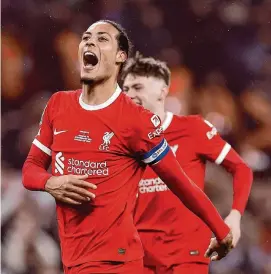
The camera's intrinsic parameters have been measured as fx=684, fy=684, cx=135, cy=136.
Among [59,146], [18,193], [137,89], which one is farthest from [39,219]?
[59,146]

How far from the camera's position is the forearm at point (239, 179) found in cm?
360

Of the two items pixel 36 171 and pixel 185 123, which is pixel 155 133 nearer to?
pixel 36 171

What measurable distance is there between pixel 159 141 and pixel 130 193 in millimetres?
236

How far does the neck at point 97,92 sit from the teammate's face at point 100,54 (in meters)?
0.03

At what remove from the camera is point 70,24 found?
625cm

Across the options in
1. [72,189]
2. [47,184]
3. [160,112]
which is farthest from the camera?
[160,112]

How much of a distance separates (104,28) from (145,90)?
0.99 meters

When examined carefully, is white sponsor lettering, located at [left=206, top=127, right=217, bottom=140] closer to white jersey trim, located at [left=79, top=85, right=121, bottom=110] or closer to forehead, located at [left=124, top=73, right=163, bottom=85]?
forehead, located at [left=124, top=73, right=163, bottom=85]

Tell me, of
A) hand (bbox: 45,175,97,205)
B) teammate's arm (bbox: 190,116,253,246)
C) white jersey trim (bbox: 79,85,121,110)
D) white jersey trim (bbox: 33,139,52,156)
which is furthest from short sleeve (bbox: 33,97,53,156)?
teammate's arm (bbox: 190,116,253,246)

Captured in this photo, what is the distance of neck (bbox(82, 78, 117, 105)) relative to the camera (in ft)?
9.11

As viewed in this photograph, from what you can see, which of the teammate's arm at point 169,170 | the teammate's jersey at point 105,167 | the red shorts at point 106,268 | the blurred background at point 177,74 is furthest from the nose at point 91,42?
the blurred background at point 177,74

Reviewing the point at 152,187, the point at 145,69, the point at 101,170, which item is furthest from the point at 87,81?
the point at 145,69

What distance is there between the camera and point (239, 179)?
3.68m

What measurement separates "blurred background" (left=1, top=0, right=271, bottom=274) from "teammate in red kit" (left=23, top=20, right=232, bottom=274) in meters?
3.24
